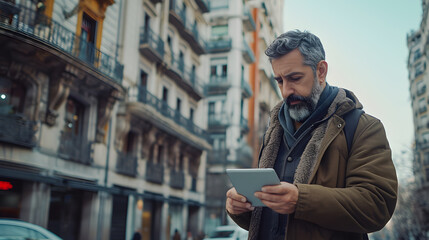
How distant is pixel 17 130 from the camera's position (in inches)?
436

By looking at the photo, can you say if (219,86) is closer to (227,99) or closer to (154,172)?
(227,99)

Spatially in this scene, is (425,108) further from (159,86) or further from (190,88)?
(159,86)

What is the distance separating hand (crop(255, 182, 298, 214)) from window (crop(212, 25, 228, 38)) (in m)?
35.1

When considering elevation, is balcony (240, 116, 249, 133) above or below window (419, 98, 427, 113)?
below

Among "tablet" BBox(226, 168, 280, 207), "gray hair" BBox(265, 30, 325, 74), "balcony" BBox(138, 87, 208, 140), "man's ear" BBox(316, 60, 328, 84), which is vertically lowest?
"tablet" BBox(226, 168, 280, 207)

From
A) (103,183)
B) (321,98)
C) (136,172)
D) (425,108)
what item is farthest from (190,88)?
(425,108)

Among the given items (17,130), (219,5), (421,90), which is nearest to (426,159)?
(421,90)

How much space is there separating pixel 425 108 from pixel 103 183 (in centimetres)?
4255

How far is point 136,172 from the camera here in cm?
1945

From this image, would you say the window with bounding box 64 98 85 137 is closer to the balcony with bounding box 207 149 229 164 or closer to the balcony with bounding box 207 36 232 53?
the balcony with bounding box 207 149 229 164

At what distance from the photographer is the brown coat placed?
179 centimetres

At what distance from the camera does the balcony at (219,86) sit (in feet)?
115

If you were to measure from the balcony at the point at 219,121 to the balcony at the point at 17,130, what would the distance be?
23636 millimetres

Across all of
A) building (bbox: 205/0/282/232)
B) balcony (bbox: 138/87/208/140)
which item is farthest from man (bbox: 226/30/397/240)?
building (bbox: 205/0/282/232)
